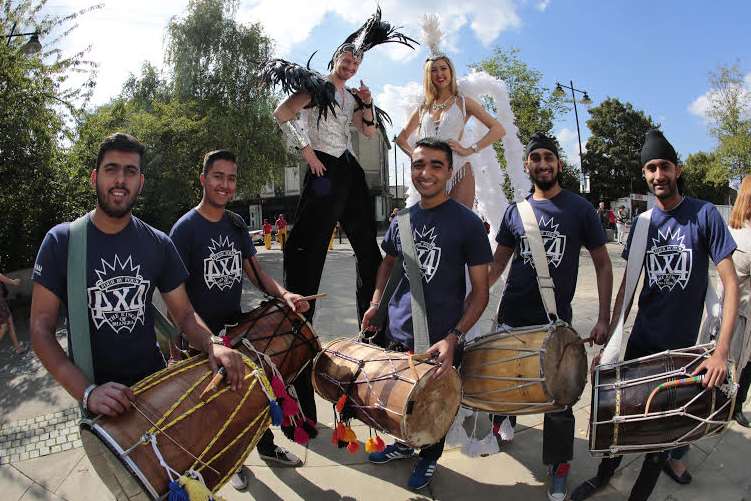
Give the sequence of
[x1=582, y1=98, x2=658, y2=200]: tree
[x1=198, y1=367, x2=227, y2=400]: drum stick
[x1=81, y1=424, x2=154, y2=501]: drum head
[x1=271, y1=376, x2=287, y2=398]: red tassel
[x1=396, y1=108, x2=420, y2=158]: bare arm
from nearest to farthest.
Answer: [x1=81, y1=424, x2=154, y2=501]: drum head → [x1=198, y1=367, x2=227, y2=400]: drum stick → [x1=271, y1=376, x2=287, y2=398]: red tassel → [x1=396, y1=108, x2=420, y2=158]: bare arm → [x1=582, y1=98, x2=658, y2=200]: tree

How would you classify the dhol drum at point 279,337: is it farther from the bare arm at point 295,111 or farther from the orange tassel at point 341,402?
the bare arm at point 295,111

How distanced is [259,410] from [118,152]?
129cm

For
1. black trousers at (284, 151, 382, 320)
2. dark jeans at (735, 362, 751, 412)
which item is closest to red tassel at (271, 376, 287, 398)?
black trousers at (284, 151, 382, 320)

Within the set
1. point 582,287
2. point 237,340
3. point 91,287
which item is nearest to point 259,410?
point 237,340

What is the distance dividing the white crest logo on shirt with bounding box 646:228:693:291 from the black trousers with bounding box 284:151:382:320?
1.86 meters

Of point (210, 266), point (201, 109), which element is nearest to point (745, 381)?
point (210, 266)

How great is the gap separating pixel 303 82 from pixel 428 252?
5.46 ft

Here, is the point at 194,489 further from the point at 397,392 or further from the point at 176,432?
the point at 397,392

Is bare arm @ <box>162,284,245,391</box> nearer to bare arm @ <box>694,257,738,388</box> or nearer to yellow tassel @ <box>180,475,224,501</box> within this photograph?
yellow tassel @ <box>180,475,224,501</box>

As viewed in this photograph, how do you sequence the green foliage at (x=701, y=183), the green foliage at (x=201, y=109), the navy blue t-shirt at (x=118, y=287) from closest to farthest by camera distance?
the navy blue t-shirt at (x=118, y=287), the green foliage at (x=201, y=109), the green foliage at (x=701, y=183)

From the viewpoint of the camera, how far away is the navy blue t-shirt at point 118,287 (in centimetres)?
205

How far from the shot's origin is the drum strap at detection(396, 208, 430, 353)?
251 cm

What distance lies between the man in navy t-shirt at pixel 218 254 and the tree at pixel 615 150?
3823cm

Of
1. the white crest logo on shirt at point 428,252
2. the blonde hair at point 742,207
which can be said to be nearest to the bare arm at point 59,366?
the white crest logo on shirt at point 428,252
